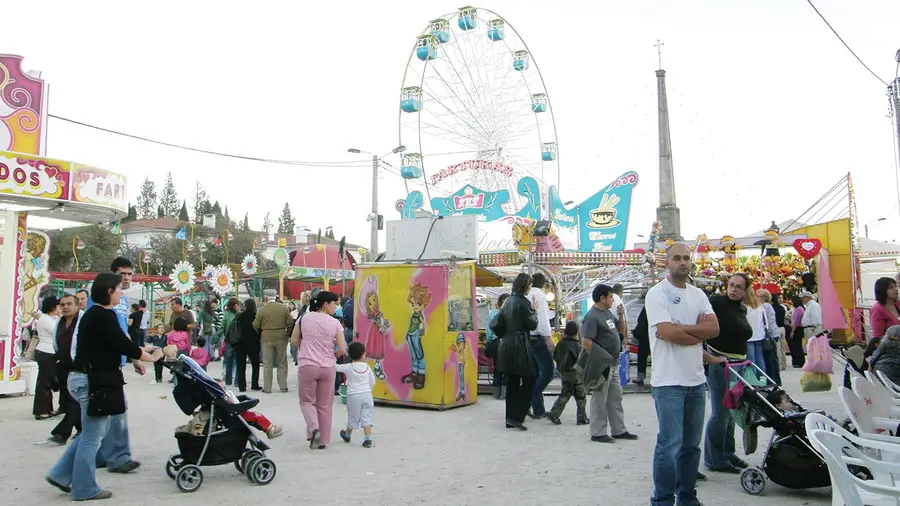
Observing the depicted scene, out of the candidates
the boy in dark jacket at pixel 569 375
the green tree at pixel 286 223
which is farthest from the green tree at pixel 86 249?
the green tree at pixel 286 223

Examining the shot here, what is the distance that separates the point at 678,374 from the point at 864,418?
5.25ft

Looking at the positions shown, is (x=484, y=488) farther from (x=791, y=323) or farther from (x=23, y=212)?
(x=791, y=323)

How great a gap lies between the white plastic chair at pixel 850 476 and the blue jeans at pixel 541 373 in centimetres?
536

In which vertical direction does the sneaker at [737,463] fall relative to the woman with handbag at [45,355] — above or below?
below

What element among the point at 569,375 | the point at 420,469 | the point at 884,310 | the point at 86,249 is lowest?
the point at 420,469

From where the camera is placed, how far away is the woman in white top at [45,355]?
8789 millimetres

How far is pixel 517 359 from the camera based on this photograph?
805cm

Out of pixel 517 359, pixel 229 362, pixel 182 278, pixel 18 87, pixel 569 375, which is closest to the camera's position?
pixel 517 359

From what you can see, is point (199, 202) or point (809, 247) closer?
point (809, 247)

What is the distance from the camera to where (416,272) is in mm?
9867

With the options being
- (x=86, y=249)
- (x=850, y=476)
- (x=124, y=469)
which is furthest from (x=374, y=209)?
(x=86, y=249)

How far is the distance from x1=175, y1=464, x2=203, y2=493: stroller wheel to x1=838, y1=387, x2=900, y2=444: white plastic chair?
4652 mm

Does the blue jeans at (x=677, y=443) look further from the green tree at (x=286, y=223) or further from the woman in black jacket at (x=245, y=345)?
the green tree at (x=286, y=223)

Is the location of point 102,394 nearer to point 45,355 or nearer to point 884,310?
point 45,355
